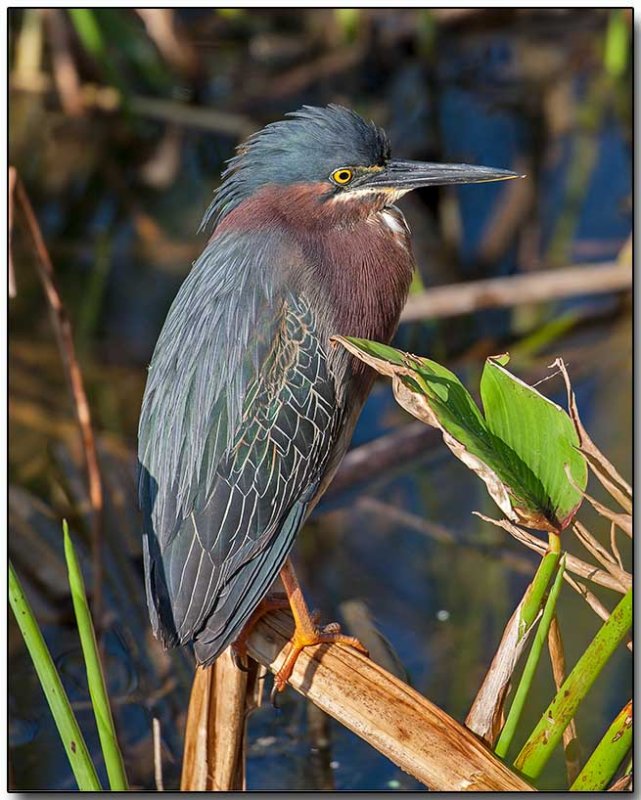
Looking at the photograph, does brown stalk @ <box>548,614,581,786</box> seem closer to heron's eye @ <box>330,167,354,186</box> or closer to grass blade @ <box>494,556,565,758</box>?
grass blade @ <box>494,556,565,758</box>

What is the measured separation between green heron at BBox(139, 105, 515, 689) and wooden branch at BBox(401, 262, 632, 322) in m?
1.47

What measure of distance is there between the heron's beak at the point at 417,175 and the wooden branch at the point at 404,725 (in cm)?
100

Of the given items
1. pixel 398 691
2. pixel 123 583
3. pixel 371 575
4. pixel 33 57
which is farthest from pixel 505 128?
pixel 398 691

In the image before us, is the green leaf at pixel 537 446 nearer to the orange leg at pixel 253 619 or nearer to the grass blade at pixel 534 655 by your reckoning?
the grass blade at pixel 534 655

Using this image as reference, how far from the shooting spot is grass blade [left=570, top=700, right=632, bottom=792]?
1.82 metres

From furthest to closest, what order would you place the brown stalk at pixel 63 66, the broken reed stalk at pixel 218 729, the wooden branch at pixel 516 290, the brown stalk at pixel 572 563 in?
the brown stalk at pixel 63 66
the wooden branch at pixel 516 290
the broken reed stalk at pixel 218 729
the brown stalk at pixel 572 563

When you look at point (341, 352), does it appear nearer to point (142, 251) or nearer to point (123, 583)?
point (123, 583)

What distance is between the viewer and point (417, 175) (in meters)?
2.46

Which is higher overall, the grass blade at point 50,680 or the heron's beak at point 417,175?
the heron's beak at point 417,175

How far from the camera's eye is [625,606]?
1.71m

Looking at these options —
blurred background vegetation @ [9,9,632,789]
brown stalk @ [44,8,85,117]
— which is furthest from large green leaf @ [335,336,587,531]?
brown stalk @ [44,8,85,117]

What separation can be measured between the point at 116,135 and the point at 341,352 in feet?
10.9

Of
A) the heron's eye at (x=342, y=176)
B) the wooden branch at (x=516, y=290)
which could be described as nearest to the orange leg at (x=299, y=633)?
the heron's eye at (x=342, y=176)

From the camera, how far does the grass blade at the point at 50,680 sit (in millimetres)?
1730
